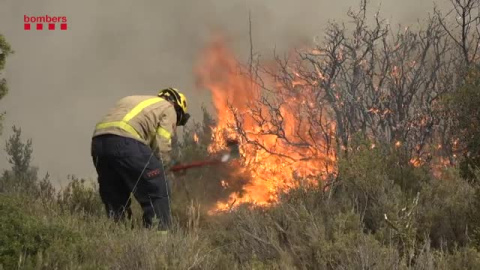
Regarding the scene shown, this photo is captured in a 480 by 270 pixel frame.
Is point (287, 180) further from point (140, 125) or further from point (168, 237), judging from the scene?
point (168, 237)

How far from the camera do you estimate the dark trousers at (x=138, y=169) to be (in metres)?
4.48

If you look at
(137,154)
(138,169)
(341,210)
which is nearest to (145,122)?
(137,154)

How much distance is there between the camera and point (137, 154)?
4.50 metres

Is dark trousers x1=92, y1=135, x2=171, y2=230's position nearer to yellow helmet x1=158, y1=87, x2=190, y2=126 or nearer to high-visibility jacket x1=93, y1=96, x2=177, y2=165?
high-visibility jacket x1=93, y1=96, x2=177, y2=165

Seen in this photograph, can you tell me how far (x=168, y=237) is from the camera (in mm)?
3338

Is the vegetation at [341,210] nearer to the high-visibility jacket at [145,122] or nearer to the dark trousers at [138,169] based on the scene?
the dark trousers at [138,169]

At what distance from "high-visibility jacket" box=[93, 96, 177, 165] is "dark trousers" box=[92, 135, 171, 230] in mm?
90

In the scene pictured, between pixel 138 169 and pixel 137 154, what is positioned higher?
pixel 137 154

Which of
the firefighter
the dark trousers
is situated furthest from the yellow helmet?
the dark trousers

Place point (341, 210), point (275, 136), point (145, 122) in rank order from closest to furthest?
point (341, 210), point (145, 122), point (275, 136)

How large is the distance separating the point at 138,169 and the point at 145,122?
48 cm

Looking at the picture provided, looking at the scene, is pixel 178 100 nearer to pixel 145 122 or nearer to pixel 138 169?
pixel 145 122

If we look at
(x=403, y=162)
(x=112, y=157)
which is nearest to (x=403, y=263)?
(x=112, y=157)

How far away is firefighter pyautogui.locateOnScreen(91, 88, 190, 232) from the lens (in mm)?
4504
